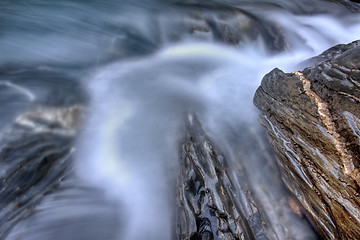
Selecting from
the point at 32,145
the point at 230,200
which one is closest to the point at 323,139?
the point at 230,200

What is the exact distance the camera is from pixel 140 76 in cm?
587

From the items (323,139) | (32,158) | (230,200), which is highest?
(323,139)

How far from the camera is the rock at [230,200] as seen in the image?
2945 millimetres

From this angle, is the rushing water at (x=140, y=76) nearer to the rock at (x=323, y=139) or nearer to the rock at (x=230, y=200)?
the rock at (x=230, y=200)

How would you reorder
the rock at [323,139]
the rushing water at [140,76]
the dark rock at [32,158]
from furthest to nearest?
the rushing water at [140,76], the dark rock at [32,158], the rock at [323,139]

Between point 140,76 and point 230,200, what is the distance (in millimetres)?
3567

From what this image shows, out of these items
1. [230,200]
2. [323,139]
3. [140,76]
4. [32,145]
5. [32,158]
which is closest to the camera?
[323,139]

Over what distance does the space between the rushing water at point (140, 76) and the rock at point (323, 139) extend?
71 cm

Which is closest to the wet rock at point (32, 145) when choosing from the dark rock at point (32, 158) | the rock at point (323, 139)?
the dark rock at point (32, 158)

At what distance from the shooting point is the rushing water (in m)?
3.59

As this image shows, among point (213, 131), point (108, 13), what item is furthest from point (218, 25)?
point (213, 131)

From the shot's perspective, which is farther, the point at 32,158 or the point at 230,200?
the point at 32,158

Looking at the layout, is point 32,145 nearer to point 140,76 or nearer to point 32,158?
point 32,158

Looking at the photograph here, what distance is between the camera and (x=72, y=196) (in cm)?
367
